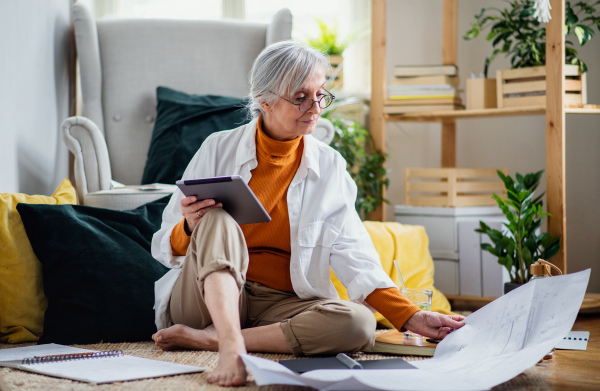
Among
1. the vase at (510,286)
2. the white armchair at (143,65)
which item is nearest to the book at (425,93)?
the white armchair at (143,65)

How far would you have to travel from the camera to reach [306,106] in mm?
1586

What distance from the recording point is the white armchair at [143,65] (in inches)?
108

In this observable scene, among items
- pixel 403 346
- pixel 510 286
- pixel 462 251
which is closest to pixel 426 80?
pixel 462 251

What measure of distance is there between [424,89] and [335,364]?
173cm

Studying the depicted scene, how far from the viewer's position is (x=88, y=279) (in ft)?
5.90

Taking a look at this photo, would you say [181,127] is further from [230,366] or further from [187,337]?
→ [230,366]

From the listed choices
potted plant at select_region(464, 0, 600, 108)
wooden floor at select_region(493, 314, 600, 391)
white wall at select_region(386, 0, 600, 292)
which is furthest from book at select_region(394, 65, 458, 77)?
wooden floor at select_region(493, 314, 600, 391)

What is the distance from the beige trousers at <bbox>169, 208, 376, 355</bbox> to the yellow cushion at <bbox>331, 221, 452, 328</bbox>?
661mm

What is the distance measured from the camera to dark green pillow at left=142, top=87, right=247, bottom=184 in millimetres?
2457

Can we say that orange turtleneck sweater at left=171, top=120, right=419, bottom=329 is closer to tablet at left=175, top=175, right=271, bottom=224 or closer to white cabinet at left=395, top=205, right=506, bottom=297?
tablet at left=175, top=175, right=271, bottom=224

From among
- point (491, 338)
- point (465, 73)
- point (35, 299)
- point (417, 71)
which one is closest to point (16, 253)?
point (35, 299)

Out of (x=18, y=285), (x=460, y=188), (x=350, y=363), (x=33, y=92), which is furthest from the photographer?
(x=460, y=188)

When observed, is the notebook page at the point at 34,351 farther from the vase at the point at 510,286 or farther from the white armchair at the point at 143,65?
the vase at the point at 510,286

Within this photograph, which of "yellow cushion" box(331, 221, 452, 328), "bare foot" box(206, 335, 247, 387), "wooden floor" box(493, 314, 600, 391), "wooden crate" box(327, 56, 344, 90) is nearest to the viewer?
"bare foot" box(206, 335, 247, 387)
